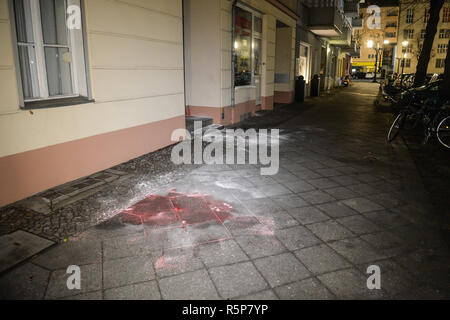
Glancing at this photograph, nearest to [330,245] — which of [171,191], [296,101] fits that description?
[171,191]

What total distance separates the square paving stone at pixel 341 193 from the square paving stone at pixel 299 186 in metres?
0.29

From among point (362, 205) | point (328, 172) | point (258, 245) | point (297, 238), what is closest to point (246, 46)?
point (328, 172)

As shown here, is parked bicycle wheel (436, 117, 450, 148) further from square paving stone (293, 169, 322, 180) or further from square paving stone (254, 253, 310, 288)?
square paving stone (254, 253, 310, 288)

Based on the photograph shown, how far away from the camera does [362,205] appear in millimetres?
4398

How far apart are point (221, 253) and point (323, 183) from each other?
2675mm

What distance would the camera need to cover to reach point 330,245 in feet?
11.0

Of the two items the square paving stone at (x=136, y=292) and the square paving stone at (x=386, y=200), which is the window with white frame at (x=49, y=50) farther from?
the square paving stone at (x=386, y=200)

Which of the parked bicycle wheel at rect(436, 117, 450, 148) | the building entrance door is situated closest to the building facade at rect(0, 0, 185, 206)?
the building entrance door

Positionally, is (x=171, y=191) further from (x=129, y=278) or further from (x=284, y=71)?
(x=284, y=71)

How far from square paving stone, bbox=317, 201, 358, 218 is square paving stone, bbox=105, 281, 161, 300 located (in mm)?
2420

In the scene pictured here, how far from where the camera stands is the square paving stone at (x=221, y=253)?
3.05 metres

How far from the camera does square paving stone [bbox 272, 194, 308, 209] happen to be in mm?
4348

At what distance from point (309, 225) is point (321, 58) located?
23.0 m
